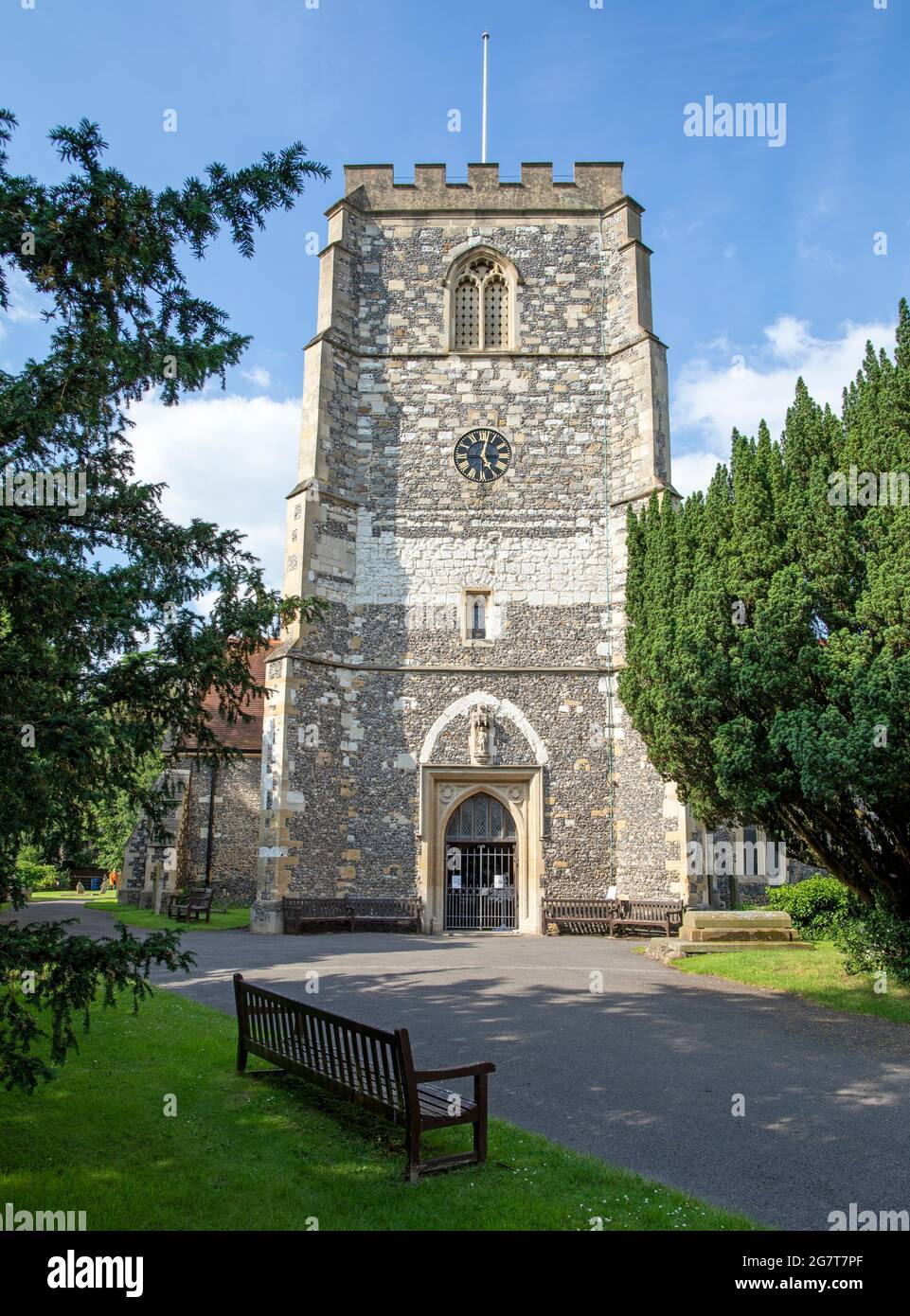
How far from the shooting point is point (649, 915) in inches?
704

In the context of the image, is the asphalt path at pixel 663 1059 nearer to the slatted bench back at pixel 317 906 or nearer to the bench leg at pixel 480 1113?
the bench leg at pixel 480 1113

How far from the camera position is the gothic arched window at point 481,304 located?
21.7 meters

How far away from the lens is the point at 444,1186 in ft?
15.8

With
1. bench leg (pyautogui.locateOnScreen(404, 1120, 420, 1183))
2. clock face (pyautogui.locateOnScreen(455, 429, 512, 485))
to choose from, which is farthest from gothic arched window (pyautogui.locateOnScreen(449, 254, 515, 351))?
bench leg (pyautogui.locateOnScreen(404, 1120, 420, 1183))

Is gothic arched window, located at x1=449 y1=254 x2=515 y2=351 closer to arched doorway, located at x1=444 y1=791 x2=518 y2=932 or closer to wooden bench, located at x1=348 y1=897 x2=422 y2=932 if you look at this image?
arched doorway, located at x1=444 y1=791 x2=518 y2=932

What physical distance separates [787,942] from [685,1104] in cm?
932

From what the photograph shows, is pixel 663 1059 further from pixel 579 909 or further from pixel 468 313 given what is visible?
pixel 468 313

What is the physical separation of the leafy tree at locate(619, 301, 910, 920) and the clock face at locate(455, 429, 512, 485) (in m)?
8.97

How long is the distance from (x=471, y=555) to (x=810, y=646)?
1108 cm

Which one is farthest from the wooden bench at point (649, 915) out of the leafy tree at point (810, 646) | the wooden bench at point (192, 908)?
the wooden bench at point (192, 908)

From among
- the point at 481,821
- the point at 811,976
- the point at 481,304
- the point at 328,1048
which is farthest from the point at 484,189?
the point at 328,1048

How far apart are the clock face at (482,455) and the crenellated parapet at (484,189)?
5.75 metres
